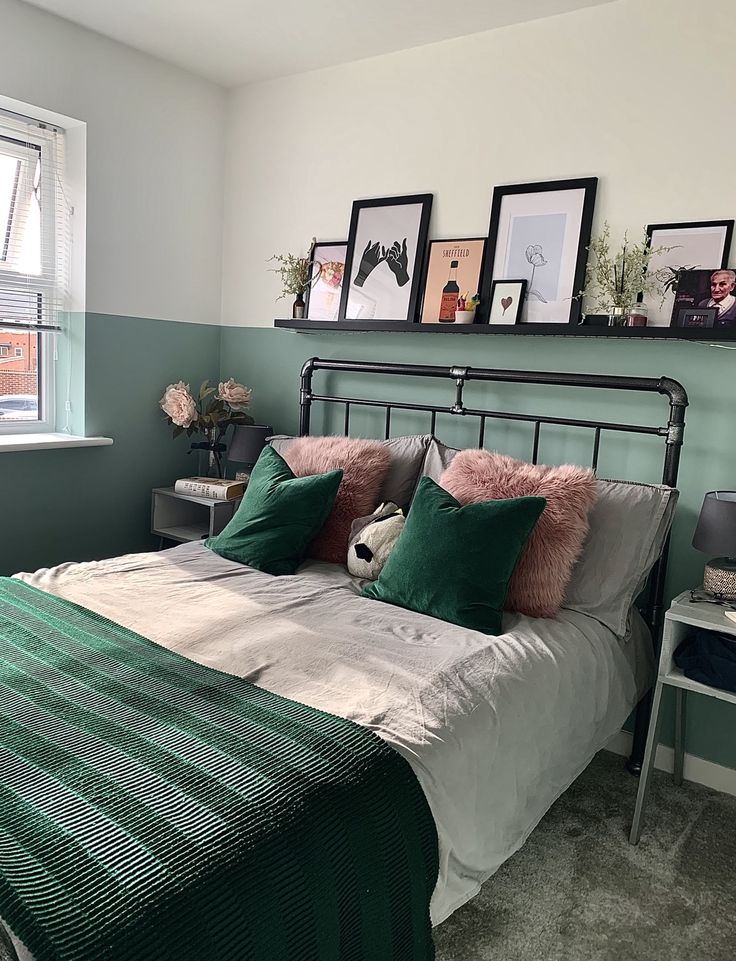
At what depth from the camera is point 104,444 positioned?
3.31 m

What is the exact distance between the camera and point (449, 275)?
2.96 metres

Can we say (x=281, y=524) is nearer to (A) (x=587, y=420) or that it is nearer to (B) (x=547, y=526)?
(B) (x=547, y=526)

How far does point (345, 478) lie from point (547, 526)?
804 millimetres

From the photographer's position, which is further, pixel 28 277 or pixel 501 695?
pixel 28 277

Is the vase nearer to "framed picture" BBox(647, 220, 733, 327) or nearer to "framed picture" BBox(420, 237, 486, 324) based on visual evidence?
"framed picture" BBox(420, 237, 486, 324)

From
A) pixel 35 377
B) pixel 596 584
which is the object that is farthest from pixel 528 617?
pixel 35 377

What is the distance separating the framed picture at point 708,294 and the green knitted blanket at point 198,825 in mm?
1715

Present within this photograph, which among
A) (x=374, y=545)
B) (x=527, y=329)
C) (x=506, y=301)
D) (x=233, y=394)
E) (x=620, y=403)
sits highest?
(x=506, y=301)

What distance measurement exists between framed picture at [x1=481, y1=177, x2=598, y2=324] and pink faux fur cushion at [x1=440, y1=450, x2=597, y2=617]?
0.66 meters

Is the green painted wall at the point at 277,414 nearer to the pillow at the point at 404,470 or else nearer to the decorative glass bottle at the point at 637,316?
the decorative glass bottle at the point at 637,316

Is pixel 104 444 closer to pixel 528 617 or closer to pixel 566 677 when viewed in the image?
pixel 528 617

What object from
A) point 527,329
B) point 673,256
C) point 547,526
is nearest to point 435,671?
point 547,526

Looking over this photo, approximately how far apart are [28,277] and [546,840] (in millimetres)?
2883

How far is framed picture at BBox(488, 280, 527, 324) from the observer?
2.75 m
